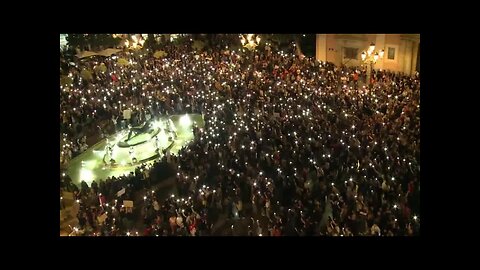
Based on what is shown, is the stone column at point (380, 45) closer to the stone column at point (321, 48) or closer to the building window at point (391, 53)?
the building window at point (391, 53)

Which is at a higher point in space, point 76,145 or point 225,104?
point 225,104

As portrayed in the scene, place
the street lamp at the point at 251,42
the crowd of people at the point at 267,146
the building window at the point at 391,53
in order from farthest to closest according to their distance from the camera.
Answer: the street lamp at the point at 251,42
the building window at the point at 391,53
the crowd of people at the point at 267,146

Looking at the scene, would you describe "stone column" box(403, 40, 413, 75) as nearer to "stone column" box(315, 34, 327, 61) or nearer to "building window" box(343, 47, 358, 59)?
"building window" box(343, 47, 358, 59)

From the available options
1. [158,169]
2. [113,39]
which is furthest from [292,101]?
[113,39]

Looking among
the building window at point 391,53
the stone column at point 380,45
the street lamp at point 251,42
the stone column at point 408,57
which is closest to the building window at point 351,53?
the stone column at point 380,45

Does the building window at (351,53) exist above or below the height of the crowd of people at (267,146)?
above

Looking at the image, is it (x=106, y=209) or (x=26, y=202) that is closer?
(x=26, y=202)

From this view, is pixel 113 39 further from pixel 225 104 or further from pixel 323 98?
pixel 323 98

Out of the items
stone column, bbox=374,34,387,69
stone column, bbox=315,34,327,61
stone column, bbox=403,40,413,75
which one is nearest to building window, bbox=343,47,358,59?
stone column, bbox=315,34,327,61
